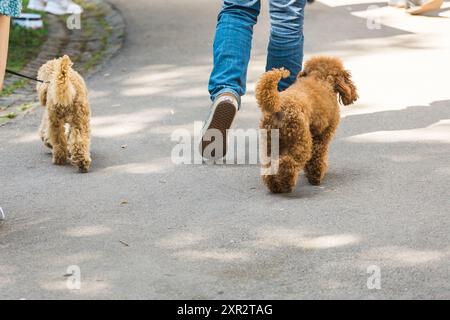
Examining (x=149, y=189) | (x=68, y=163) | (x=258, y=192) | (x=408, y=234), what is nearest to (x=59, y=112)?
(x=68, y=163)

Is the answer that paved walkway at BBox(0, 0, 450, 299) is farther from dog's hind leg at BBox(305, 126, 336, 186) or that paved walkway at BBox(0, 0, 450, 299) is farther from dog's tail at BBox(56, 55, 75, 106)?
dog's tail at BBox(56, 55, 75, 106)

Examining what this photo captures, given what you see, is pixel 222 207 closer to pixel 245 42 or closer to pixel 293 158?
pixel 293 158

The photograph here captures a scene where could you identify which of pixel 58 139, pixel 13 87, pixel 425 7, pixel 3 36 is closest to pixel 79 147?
pixel 58 139

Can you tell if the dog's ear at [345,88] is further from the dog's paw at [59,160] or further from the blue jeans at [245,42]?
the dog's paw at [59,160]

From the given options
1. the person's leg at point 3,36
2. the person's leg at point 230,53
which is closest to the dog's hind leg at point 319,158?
the person's leg at point 230,53

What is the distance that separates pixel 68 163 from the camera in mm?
7156

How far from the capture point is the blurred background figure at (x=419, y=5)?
11828mm

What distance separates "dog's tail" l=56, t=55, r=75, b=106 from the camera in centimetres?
668

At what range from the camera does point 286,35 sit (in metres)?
6.64

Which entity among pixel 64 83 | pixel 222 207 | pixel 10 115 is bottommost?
pixel 10 115

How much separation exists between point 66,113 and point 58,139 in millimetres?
197
